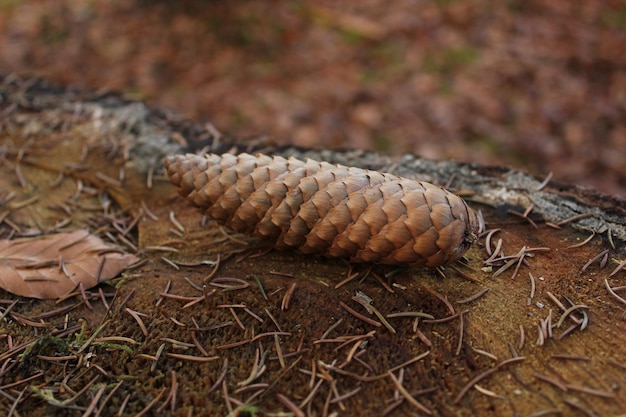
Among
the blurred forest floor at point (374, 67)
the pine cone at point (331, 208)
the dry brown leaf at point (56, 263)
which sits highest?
the pine cone at point (331, 208)

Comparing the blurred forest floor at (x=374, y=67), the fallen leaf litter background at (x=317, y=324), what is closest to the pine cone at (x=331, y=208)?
the fallen leaf litter background at (x=317, y=324)

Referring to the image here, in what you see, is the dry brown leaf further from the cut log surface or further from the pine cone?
the pine cone

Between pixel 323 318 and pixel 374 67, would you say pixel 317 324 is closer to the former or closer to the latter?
pixel 323 318

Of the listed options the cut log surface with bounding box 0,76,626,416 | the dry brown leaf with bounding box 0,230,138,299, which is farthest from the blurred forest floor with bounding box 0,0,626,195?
the dry brown leaf with bounding box 0,230,138,299

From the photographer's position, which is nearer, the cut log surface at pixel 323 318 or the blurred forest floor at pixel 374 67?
the cut log surface at pixel 323 318

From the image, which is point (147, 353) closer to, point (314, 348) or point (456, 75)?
point (314, 348)

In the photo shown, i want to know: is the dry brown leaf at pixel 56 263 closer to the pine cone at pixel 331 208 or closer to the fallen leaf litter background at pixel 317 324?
the fallen leaf litter background at pixel 317 324

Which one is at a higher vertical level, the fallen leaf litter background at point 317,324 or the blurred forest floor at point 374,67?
the fallen leaf litter background at point 317,324
